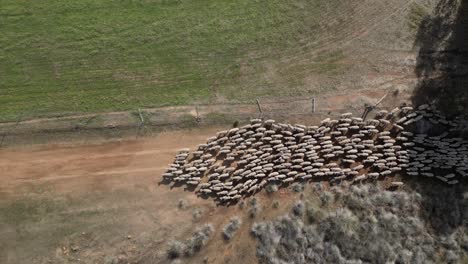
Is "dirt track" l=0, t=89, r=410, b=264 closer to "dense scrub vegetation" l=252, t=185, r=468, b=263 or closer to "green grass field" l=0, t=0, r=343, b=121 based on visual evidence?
"dense scrub vegetation" l=252, t=185, r=468, b=263

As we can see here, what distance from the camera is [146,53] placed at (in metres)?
39.6

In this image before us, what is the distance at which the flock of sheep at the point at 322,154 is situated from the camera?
37812 millimetres

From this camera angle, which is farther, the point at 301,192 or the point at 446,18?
the point at 446,18

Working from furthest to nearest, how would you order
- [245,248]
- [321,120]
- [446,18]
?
[446,18] → [321,120] → [245,248]

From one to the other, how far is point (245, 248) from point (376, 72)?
18163mm

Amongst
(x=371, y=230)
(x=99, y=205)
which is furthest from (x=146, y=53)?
(x=371, y=230)

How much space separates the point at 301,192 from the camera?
37.7m

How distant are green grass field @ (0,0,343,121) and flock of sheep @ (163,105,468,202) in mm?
3917

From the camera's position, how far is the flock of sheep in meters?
37.8

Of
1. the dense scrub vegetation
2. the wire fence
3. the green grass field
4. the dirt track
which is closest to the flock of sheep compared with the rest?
the wire fence

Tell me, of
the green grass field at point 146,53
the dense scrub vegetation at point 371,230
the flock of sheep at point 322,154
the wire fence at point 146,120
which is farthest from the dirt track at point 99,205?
the green grass field at point 146,53

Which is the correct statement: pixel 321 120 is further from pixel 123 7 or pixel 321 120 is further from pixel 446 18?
pixel 123 7

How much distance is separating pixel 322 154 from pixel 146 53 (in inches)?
639

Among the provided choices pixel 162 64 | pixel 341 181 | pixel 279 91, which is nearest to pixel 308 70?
pixel 279 91
